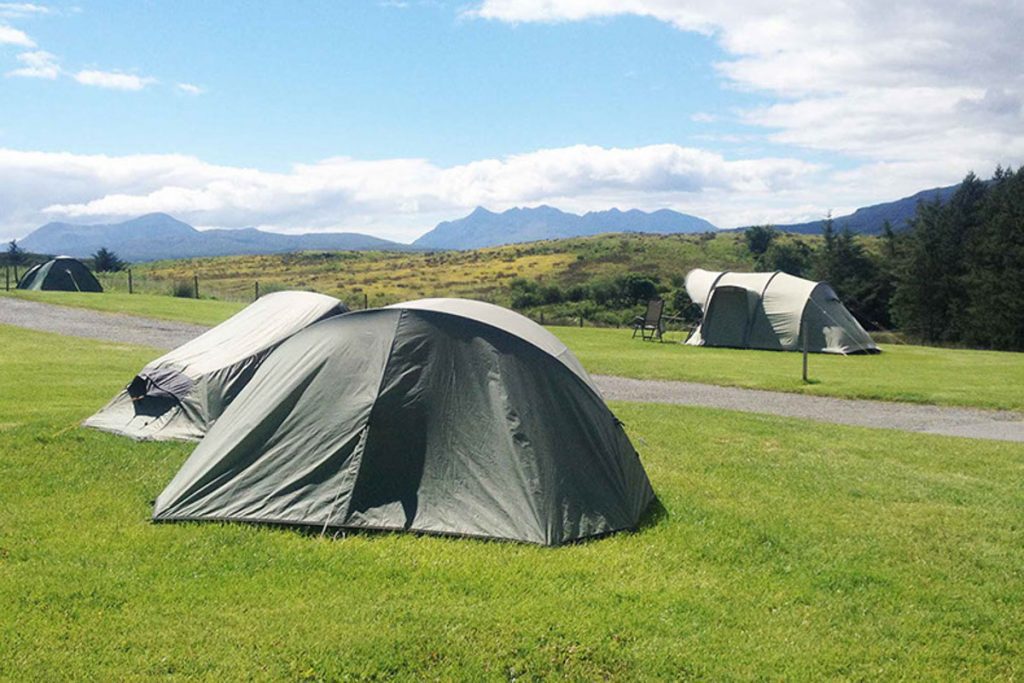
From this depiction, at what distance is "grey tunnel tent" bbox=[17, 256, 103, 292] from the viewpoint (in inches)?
1596

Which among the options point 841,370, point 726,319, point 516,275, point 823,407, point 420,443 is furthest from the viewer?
point 516,275

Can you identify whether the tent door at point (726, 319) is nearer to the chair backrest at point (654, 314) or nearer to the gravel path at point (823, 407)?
the chair backrest at point (654, 314)

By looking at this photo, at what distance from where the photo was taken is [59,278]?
4066 centimetres

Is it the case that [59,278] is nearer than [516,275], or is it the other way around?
[59,278]

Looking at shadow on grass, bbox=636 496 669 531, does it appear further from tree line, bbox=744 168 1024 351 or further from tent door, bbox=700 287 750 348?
tree line, bbox=744 168 1024 351

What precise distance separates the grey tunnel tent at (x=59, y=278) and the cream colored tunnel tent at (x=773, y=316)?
28.3 meters

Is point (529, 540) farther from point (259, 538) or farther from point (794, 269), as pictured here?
point (794, 269)

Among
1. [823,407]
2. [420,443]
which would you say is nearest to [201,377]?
[420,443]

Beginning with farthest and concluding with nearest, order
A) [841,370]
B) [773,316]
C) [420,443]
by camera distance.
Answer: [773,316] → [841,370] → [420,443]

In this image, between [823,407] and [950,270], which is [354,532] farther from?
[950,270]

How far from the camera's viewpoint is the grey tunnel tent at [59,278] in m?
40.5

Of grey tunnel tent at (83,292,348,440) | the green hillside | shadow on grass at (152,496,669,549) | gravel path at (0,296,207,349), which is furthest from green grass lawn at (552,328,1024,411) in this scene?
the green hillside

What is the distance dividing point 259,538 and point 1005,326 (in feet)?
148

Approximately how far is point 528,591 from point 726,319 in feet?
80.5
